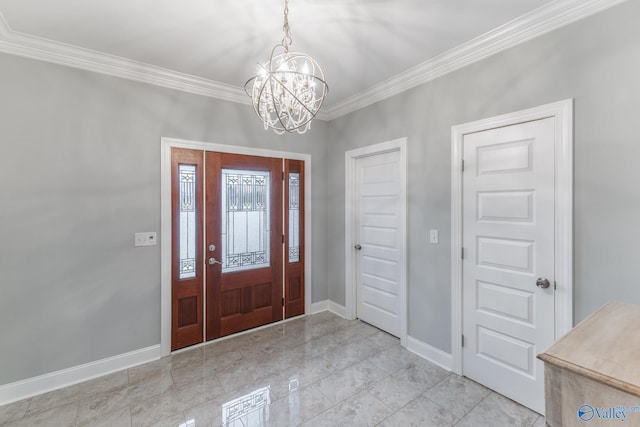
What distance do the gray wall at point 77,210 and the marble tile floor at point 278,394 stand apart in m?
0.36

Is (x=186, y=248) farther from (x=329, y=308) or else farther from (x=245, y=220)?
(x=329, y=308)

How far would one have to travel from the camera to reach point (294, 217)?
355cm

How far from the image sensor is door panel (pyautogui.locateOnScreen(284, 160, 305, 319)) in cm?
347

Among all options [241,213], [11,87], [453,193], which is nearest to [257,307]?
[241,213]

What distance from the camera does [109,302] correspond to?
2438 mm

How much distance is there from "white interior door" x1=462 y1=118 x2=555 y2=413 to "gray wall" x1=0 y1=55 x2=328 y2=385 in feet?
9.06

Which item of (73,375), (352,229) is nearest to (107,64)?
(73,375)

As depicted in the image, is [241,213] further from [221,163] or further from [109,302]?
[109,302]

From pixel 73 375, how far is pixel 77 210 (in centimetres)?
136

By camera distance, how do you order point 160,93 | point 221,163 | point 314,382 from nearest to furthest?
point 314,382
point 160,93
point 221,163

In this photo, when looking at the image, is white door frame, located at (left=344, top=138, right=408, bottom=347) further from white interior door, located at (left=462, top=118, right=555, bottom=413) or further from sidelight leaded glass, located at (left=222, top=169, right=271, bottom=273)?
sidelight leaded glass, located at (left=222, top=169, right=271, bottom=273)

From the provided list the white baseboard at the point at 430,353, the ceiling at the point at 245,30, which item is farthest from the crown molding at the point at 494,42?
the white baseboard at the point at 430,353

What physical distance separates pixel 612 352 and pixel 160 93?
11.2 feet

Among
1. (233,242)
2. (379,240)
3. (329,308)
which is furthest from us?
(329,308)
